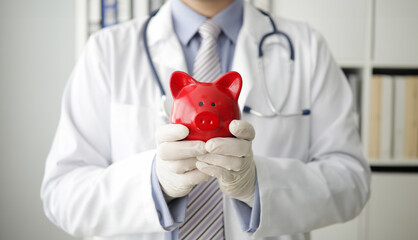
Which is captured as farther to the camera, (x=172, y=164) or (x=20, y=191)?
(x=20, y=191)

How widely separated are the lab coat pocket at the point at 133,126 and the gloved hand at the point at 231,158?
276 mm

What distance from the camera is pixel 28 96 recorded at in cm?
206

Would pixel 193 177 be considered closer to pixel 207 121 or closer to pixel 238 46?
pixel 207 121

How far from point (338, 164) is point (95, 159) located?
57cm

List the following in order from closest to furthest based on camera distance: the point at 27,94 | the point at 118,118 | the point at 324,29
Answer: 1. the point at 118,118
2. the point at 324,29
3. the point at 27,94

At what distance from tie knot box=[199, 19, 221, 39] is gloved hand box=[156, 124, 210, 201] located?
0.36m

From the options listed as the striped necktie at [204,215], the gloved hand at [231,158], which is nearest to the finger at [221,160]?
the gloved hand at [231,158]

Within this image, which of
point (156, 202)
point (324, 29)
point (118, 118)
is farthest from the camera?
point (324, 29)

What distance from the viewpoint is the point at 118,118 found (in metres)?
0.96

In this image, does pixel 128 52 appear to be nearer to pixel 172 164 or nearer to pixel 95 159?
pixel 95 159

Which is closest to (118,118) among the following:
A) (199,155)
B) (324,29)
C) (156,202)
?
(156,202)

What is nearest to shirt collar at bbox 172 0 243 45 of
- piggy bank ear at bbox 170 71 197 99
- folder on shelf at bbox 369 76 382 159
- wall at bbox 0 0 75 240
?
piggy bank ear at bbox 170 71 197 99

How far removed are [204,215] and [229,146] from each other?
302 millimetres

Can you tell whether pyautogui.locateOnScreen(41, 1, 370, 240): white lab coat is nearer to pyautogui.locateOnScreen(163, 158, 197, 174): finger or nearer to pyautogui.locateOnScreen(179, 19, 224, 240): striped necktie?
pyautogui.locateOnScreen(179, 19, 224, 240): striped necktie
